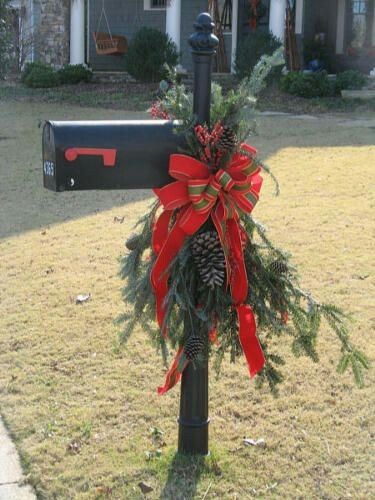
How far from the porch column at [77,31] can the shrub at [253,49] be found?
4850 millimetres

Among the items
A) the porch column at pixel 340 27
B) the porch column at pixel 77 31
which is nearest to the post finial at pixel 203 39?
the porch column at pixel 77 31

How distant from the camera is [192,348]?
3098 millimetres

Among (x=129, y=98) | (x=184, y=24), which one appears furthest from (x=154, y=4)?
(x=129, y=98)

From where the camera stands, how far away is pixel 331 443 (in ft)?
11.8

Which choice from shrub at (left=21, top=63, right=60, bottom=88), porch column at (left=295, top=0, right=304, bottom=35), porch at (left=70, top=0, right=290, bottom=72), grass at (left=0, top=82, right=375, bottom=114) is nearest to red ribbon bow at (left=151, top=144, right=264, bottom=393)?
grass at (left=0, top=82, right=375, bottom=114)

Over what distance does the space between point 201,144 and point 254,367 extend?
3.03ft

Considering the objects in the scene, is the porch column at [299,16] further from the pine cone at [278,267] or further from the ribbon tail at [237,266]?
the ribbon tail at [237,266]

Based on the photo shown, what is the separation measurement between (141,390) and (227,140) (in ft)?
5.66

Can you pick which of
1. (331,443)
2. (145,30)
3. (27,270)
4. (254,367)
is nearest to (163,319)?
(254,367)

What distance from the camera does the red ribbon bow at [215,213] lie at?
2979 mm

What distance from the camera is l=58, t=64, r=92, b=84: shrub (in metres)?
19.9

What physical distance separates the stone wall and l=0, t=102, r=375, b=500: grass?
14.9 m

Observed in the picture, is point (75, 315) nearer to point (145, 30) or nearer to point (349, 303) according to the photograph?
point (349, 303)

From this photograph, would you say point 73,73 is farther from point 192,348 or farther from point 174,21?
point 192,348
